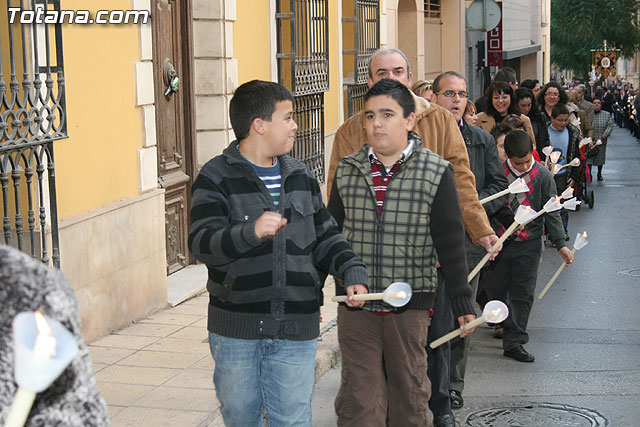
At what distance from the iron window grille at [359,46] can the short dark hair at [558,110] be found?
3165 millimetres

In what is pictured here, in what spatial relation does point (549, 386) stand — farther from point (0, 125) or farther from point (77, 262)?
point (0, 125)

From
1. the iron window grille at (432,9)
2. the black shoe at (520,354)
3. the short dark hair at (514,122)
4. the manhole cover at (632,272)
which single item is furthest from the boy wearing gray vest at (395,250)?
the iron window grille at (432,9)

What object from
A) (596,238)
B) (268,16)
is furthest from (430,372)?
(596,238)

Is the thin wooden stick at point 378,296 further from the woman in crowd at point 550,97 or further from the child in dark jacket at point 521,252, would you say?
the woman in crowd at point 550,97

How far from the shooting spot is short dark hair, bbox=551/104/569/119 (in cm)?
1322

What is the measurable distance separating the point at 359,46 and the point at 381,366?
11.3 m

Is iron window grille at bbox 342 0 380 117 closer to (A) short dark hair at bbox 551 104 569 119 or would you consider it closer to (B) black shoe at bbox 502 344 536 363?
(A) short dark hair at bbox 551 104 569 119

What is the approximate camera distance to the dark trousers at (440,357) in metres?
5.46

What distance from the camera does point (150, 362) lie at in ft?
21.4

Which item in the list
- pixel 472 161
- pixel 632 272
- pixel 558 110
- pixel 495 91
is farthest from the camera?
pixel 558 110

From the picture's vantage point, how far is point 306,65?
40.0ft

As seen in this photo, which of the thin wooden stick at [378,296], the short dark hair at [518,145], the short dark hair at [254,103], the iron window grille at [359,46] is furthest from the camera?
the iron window grille at [359,46]

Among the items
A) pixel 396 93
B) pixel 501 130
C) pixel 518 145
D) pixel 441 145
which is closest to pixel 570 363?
pixel 518 145

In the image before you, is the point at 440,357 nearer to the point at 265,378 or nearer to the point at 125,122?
the point at 265,378
